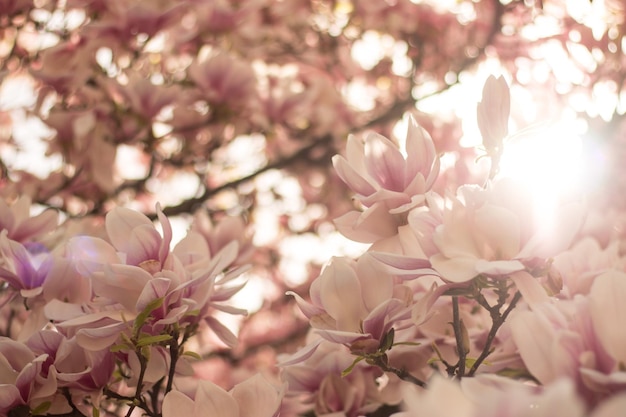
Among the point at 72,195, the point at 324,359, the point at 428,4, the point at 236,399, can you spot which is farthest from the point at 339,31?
the point at 236,399

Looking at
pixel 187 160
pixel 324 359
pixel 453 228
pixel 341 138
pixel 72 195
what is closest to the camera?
pixel 453 228

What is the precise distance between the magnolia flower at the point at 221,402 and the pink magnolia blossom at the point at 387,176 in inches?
7.6

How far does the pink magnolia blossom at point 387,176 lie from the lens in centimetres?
72

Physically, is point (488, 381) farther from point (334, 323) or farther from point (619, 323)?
point (334, 323)

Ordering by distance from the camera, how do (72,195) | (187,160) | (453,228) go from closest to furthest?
(453,228), (72,195), (187,160)

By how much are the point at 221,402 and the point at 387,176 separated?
0.29 m

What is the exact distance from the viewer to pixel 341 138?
202 cm

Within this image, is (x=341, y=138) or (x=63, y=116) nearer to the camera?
(x=63, y=116)

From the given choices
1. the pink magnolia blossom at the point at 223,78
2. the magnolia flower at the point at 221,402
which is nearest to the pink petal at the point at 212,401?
the magnolia flower at the point at 221,402

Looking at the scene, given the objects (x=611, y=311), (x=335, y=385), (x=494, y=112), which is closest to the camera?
(x=611, y=311)

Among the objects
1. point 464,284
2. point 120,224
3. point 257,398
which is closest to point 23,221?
point 120,224

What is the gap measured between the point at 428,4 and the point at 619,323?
1865 mm

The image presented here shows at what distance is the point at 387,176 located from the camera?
74 cm

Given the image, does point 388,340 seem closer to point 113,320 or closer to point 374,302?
point 374,302
